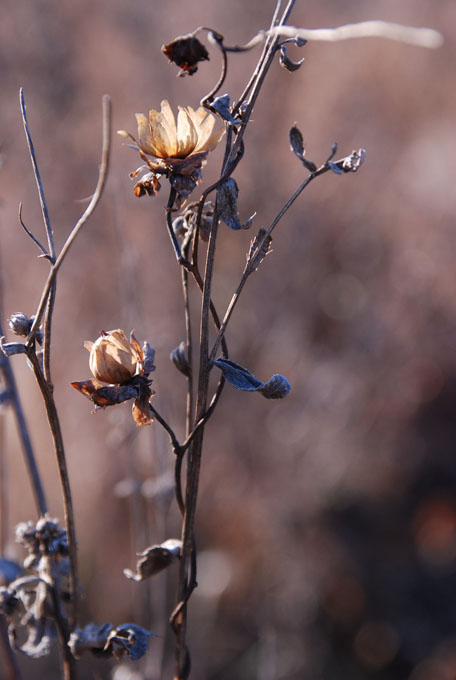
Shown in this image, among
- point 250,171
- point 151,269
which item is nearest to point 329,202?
point 250,171

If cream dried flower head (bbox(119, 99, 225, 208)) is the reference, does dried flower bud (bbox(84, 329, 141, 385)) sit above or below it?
below

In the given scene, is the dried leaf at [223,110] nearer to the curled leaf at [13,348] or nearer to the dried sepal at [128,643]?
the curled leaf at [13,348]

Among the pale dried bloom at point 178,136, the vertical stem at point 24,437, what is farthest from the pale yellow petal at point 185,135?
the vertical stem at point 24,437

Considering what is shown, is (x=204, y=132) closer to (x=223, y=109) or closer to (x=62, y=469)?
(x=223, y=109)

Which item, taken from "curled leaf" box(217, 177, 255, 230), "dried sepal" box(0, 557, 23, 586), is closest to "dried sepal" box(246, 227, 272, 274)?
"curled leaf" box(217, 177, 255, 230)

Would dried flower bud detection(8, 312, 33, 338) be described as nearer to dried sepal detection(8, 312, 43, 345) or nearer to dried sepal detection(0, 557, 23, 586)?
dried sepal detection(8, 312, 43, 345)

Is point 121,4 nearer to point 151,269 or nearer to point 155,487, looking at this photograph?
point 151,269
